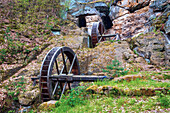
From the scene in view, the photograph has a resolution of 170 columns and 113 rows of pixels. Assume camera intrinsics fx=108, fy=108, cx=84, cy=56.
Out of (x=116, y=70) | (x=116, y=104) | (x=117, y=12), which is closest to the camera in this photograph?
(x=116, y=104)

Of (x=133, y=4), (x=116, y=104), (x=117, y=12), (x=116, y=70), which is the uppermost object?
(x=133, y=4)

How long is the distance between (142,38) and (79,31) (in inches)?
286

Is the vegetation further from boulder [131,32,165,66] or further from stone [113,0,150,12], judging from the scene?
stone [113,0,150,12]

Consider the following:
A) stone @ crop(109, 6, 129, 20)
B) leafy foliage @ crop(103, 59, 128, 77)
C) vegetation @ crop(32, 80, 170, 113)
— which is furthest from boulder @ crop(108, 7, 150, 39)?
vegetation @ crop(32, 80, 170, 113)

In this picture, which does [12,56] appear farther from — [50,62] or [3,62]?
[50,62]

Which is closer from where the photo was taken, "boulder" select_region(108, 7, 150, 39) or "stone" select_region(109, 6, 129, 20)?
"boulder" select_region(108, 7, 150, 39)

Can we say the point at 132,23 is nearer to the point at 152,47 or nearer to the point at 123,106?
the point at 152,47

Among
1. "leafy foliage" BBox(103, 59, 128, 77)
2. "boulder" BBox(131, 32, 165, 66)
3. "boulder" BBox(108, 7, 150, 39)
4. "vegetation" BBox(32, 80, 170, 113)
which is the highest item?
"boulder" BBox(108, 7, 150, 39)

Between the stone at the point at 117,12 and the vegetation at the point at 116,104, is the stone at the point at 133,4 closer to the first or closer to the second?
the stone at the point at 117,12

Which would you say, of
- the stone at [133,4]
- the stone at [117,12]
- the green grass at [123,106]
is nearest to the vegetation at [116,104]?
the green grass at [123,106]

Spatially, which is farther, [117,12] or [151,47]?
[117,12]

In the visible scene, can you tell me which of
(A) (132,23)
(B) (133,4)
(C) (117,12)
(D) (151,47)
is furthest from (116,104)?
(C) (117,12)

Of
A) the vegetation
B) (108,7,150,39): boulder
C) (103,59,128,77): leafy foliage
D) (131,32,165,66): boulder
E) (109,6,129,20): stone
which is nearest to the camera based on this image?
the vegetation

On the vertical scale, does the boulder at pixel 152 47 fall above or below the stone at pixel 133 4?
below
